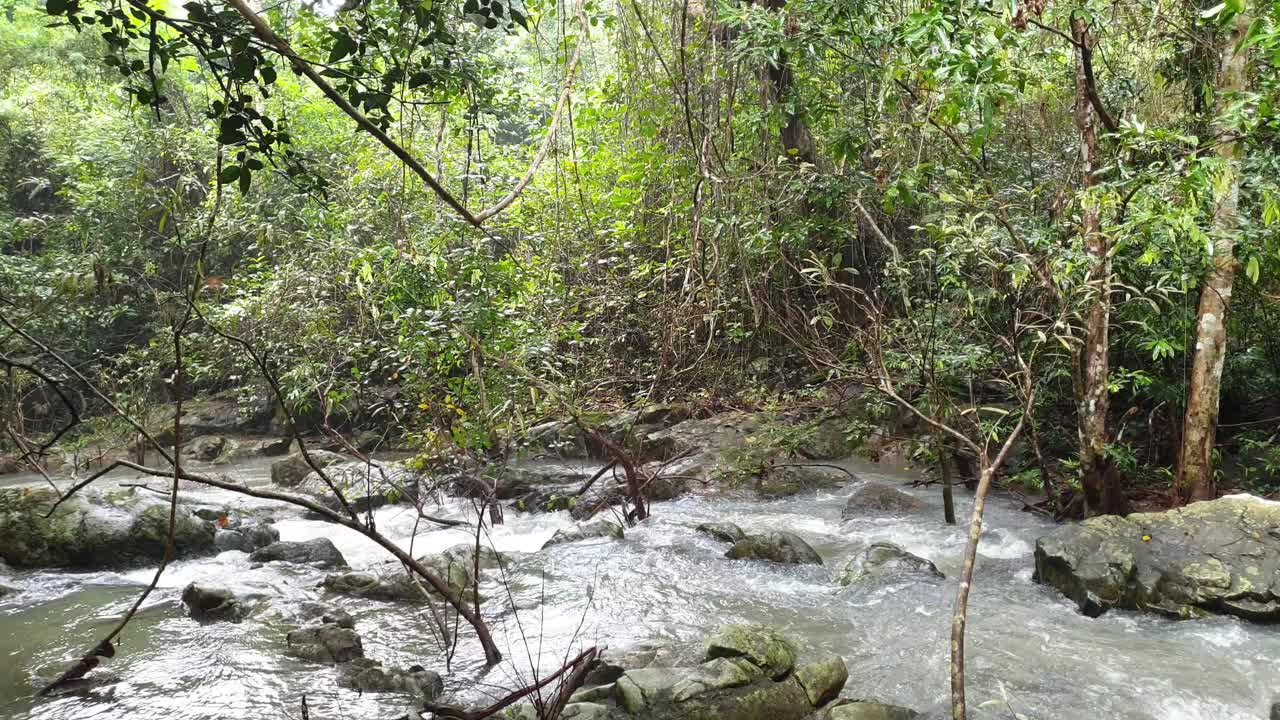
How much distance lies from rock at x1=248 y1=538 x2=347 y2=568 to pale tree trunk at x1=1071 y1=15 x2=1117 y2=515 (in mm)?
4884

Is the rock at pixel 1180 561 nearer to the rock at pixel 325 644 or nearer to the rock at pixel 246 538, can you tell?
the rock at pixel 325 644

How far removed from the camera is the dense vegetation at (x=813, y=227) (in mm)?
3566

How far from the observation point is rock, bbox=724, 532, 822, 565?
5.38 m

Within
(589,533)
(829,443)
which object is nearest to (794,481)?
(829,443)

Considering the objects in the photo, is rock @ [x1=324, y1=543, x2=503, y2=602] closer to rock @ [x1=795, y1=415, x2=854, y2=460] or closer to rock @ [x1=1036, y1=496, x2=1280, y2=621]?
rock @ [x1=1036, y1=496, x2=1280, y2=621]

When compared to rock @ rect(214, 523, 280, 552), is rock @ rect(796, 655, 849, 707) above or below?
above

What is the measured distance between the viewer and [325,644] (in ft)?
13.2

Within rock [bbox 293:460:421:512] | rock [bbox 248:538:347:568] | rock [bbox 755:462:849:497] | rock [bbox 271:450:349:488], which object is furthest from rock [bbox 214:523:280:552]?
rock [bbox 755:462:849:497]

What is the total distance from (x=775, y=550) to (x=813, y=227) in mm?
2461

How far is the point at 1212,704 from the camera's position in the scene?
3354mm

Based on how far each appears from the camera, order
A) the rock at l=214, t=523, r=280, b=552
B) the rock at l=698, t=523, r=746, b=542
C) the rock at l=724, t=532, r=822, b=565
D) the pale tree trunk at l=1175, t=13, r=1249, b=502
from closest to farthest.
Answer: the pale tree trunk at l=1175, t=13, r=1249, b=502
the rock at l=724, t=532, r=822, b=565
the rock at l=698, t=523, r=746, b=542
the rock at l=214, t=523, r=280, b=552

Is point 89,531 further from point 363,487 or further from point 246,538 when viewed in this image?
point 363,487

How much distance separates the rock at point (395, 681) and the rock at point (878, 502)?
3754 millimetres

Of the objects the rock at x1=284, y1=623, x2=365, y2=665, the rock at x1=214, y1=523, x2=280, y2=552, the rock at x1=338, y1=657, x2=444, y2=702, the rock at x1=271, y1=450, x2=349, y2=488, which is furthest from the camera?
the rock at x1=271, y1=450, x2=349, y2=488
